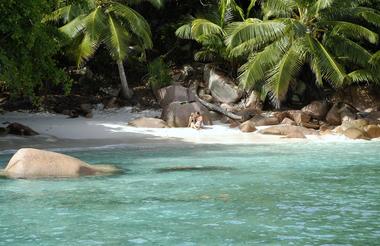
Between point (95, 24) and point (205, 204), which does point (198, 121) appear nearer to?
point (95, 24)

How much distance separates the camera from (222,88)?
90.1 ft

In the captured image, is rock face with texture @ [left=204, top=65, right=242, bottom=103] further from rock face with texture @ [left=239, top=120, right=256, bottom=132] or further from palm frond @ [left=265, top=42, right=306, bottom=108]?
rock face with texture @ [left=239, top=120, right=256, bottom=132]

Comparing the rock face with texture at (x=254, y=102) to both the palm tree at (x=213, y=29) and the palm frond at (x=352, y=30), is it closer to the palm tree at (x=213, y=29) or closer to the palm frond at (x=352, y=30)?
the palm tree at (x=213, y=29)

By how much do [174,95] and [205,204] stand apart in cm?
1700

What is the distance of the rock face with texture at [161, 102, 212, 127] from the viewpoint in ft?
78.2

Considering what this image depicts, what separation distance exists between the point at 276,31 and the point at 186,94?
5.26m

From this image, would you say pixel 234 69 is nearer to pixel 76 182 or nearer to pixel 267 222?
pixel 76 182

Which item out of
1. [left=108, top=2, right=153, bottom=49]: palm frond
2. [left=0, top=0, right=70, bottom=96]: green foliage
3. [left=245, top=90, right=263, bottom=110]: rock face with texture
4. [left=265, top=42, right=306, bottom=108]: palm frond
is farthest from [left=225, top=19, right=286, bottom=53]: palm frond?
[left=0, top=0, right=70, bottom=96]: green foliage

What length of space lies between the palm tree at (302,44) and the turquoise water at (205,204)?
28.1 ft

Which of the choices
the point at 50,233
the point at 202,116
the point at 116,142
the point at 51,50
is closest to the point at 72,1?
the point at 51,50

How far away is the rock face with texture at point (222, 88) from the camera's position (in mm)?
27234

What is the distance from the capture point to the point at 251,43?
24.3m

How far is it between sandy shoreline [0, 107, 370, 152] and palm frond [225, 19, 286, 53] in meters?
3.67

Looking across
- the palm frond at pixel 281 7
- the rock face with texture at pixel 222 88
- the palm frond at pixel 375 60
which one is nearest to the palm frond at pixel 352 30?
the palm frond at pixel 375 60
